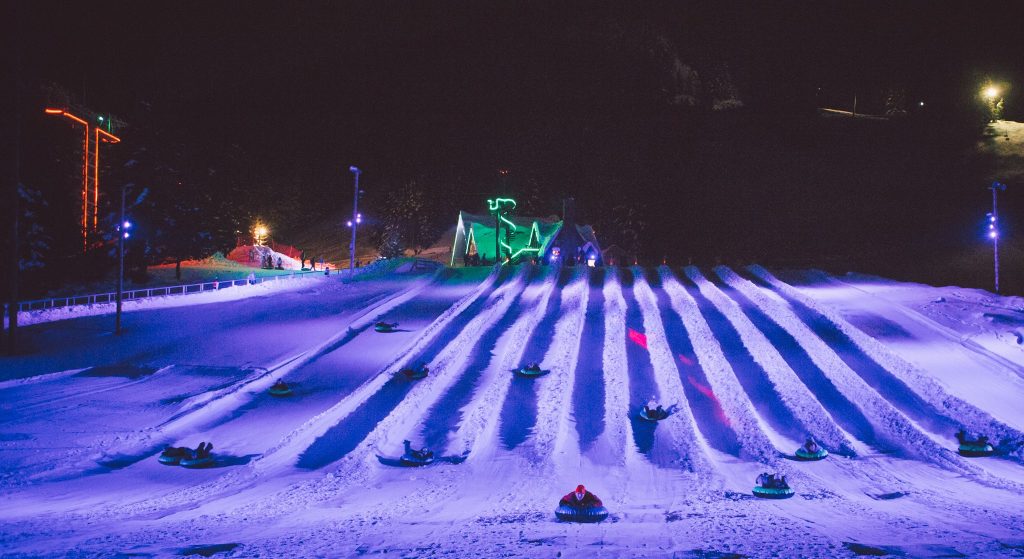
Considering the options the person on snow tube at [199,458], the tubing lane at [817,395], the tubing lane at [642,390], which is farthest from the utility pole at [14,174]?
the tubing lane at [817,395]

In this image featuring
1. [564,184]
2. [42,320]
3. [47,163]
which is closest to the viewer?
[42,320]

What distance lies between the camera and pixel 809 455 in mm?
11344

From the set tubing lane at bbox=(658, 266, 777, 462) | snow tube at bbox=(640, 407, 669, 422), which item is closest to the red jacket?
tubing lane at bbox=(658, 266, 777, 462)

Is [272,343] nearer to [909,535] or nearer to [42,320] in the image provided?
[42,320]

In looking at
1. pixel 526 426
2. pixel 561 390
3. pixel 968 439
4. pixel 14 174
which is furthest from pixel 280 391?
pixel 968 439

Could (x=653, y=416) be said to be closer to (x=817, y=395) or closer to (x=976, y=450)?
(x=817, y=395)

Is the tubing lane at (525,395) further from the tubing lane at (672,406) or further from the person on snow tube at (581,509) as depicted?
the person on snow tube at (581,509)

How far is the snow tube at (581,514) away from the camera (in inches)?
299

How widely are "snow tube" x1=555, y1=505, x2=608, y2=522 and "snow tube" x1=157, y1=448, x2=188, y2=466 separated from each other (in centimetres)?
657

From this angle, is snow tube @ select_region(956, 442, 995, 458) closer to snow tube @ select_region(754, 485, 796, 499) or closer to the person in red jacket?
snow tube @ select_region(754, 485, 796, 499)

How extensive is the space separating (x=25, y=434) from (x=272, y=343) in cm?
831

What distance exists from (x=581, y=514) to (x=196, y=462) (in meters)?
6.50

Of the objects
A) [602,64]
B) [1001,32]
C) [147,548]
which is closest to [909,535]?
[147,548]

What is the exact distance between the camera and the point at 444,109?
501ft
